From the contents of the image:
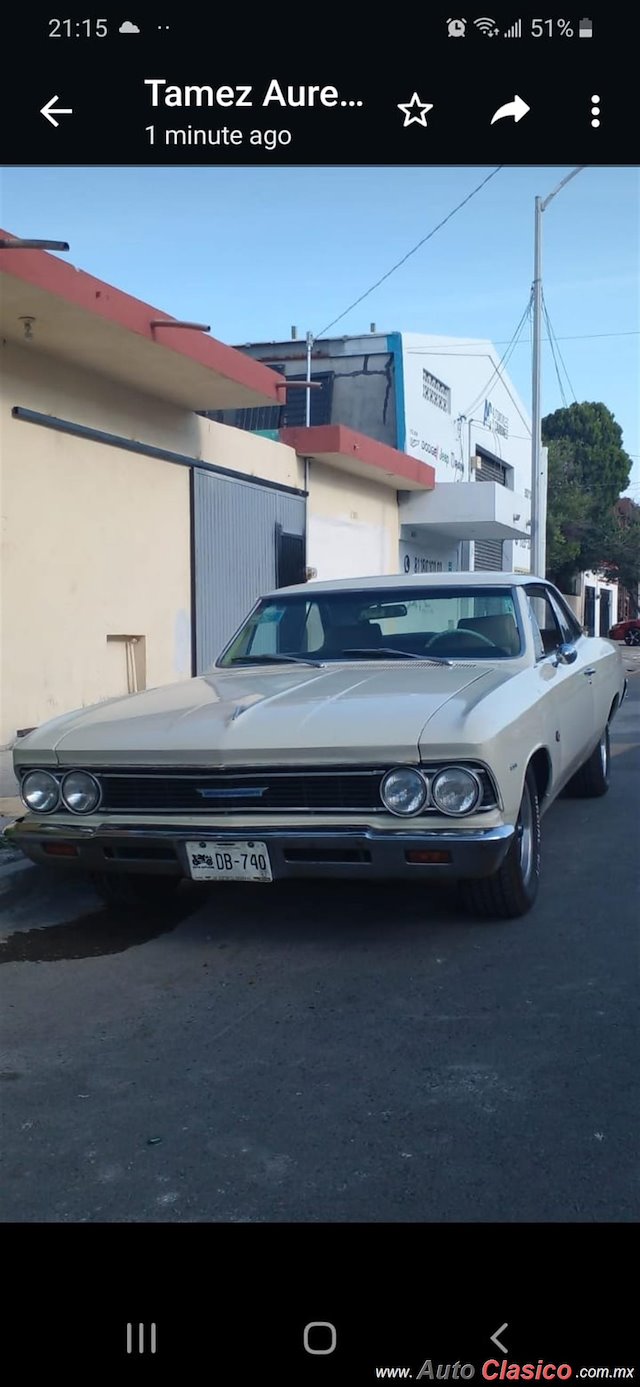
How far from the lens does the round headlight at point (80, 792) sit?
4.62 meters

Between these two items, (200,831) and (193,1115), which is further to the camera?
(200,831)

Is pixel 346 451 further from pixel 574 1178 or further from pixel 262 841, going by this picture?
pixel 574 1178

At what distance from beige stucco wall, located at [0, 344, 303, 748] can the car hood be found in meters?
4.65

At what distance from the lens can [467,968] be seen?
4281 mm

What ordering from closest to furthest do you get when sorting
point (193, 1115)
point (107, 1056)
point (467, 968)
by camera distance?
point (193, 1115), point (107, 1056), point (467, 968)

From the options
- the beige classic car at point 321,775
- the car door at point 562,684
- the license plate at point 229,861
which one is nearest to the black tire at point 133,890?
the beige classic car at point 321,775

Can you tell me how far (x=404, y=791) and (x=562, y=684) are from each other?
192 cm

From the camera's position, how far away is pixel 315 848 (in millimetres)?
4234

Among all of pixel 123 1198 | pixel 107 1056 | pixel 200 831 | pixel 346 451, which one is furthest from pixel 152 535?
pixel 123 1198
